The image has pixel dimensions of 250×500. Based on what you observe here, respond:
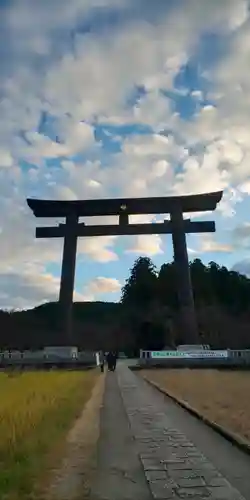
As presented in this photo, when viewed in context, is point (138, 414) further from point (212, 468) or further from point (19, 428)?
point (212, 468)

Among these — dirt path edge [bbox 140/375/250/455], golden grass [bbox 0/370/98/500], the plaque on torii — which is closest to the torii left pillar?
the plaque on torii

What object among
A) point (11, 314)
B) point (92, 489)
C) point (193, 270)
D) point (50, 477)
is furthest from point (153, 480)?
point (193, 270)

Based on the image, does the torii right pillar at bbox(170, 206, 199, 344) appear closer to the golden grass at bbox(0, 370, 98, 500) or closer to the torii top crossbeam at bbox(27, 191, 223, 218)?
the torii top crossbeam at bbox(27, 191, 223, 218)

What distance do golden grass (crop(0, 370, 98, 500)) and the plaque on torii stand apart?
22.4 m

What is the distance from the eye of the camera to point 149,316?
172 ft

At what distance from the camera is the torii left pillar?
38.3 metres

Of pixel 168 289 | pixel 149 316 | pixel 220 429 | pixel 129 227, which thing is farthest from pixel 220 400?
pixel 168 289

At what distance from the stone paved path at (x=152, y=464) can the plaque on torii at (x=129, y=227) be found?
84.7 ft

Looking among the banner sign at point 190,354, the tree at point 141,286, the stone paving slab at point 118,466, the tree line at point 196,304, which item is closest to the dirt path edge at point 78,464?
the stone paving slab at point 118,466

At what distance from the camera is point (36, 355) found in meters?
36.2

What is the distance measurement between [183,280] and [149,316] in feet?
48.1

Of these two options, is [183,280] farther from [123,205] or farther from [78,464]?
[78,464]

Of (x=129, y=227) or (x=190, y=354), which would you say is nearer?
(x=190, y=354)

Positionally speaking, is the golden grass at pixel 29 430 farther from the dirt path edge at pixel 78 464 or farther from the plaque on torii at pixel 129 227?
the plaque on torii at pixel 129 227
